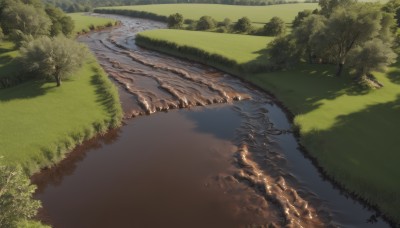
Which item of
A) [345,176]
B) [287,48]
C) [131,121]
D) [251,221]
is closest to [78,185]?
[131,121]

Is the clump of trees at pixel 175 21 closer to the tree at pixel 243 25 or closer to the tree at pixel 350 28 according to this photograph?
the tree at pixel 243 25

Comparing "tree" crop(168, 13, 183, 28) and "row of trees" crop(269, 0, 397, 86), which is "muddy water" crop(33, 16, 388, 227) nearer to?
"row of trees" crop(269, 0, 397, 86)

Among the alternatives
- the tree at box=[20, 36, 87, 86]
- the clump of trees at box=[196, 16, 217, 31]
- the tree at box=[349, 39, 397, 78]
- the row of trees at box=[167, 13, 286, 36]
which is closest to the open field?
the tree at box=[20, 36, 87, 86]

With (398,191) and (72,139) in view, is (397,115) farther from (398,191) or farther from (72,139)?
(72,139)

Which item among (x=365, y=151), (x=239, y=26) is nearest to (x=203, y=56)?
(x=239, y=26)

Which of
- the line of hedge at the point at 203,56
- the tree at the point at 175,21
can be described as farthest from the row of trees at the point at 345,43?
the tree at the point at 175,21

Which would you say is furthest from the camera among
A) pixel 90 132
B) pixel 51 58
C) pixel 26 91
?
pixel 26 91

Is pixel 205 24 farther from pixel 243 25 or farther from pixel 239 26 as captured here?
pixel 243 25
